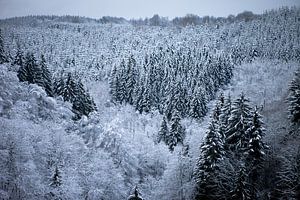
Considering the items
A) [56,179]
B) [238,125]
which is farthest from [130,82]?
[238,125]

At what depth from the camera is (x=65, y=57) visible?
412ft

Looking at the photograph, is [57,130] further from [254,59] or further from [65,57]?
[254,59]

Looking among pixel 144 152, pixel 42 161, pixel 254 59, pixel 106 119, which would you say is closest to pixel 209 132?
pixel 42 161

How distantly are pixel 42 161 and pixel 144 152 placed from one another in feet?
75.5

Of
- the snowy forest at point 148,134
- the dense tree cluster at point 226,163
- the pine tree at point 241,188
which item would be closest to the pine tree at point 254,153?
the dense tree cluster at point 226,163

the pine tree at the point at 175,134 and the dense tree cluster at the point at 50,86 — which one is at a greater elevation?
the dense tree cluster at the point at 50,86

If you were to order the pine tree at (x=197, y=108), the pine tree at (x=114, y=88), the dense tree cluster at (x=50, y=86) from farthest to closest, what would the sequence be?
1. the pine tree at (x=114, y=88)
2. the pine tree at (x=197, y=108)
3. the dense tree cluster at (x=50, y=86)

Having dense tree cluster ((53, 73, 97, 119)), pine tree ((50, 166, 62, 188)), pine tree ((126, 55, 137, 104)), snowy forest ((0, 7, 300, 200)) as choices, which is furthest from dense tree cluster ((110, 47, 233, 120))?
pine tree ((50, 166, 62, 188))

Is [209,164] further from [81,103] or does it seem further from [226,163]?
[81,103]

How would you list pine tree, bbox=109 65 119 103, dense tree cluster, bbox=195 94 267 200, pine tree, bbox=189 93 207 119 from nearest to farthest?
dense tree cluster, bbox=195 94 267 200 → pine tree, bbox=189 93 207 119 → pine tree, bbox=109 65 119 103

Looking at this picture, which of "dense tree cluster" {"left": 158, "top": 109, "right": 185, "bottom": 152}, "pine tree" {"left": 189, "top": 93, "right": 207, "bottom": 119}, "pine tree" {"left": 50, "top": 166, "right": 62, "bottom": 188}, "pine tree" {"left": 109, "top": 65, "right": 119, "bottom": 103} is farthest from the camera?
"pine tree" {"left": 109, "top": 65, "right": 119, "bottom": 103}

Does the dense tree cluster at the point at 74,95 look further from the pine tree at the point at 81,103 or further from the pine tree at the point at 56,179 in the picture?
the pine tree at the point at 56,179

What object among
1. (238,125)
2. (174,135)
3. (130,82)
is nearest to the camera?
(238,125)

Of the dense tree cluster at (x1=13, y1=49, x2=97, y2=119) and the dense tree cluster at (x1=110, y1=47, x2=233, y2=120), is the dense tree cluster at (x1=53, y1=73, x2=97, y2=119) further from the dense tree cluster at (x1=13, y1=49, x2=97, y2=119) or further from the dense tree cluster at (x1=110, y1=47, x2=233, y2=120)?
the dense tree cluster at (x1=110, y1=47, x2=233, y2=120)
